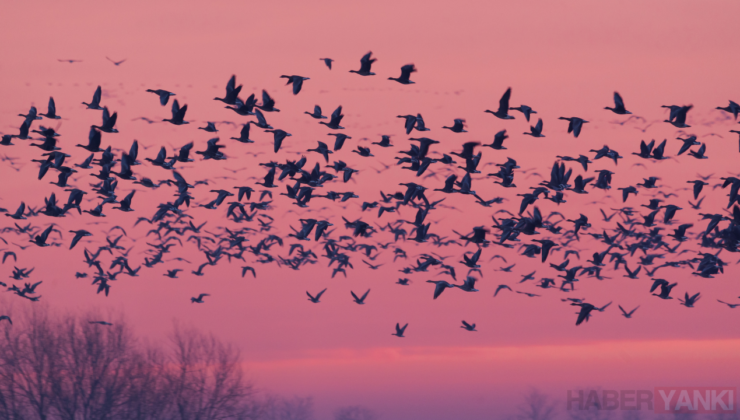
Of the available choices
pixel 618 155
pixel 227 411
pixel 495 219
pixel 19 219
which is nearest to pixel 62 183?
pixel 19 219

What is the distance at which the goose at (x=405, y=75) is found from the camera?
3136cm

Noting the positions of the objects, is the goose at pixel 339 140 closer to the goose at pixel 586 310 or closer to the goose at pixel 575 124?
the goose at pixel 575 124

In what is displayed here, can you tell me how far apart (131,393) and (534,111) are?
139 ft

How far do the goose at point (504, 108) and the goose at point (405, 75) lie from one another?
3.42m

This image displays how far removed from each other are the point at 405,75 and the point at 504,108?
13.3ft

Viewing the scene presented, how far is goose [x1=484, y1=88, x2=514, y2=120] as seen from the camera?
31.5 meters

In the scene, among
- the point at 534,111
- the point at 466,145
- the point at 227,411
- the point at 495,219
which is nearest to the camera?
the point at 466,145

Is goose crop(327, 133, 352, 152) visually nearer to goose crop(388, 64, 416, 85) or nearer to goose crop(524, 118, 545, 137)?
goose crop(388, 64, 416, 85)

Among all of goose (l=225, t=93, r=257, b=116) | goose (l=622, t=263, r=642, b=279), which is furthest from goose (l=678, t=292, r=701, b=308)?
goose (l=225, t=93, r=257, b=116)

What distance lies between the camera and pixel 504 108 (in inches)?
1251

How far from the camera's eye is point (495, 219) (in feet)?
128

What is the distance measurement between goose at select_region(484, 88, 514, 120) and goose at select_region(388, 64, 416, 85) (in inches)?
134

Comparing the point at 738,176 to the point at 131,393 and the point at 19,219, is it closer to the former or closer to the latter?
the point at 19,219

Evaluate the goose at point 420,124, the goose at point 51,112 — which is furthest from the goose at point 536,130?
the goose at point 51,112
